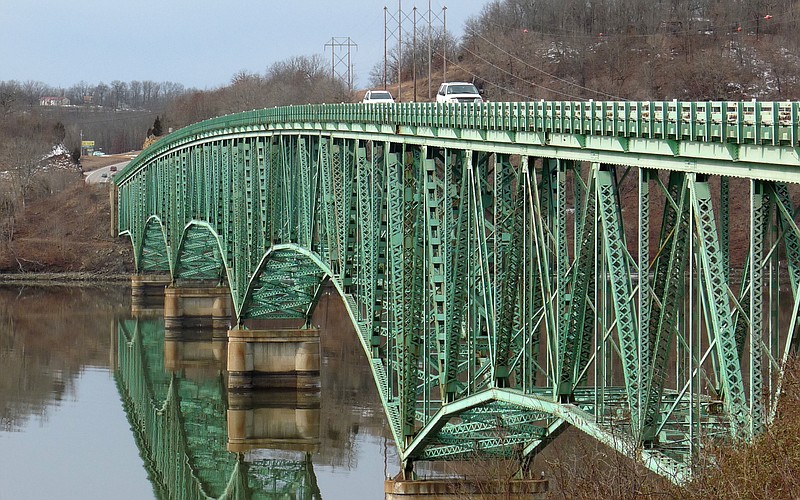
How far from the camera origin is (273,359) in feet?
225

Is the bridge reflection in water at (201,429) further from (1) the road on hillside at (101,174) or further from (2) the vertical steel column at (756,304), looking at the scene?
(1) the road on hillside at (101,174)

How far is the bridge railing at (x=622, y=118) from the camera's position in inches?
845

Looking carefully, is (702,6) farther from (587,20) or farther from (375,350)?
(375,350)

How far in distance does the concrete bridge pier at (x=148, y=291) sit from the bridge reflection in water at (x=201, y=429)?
22.2 meters

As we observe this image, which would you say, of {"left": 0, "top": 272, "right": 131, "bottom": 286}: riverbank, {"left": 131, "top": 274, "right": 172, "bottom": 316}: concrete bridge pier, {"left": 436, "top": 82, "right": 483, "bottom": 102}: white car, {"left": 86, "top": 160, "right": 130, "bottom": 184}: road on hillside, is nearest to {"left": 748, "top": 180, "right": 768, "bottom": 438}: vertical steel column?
{"left": 436, "top": 82, "right": 483, "bottom": 102}: white car

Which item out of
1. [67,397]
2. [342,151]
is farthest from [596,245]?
[67,397]

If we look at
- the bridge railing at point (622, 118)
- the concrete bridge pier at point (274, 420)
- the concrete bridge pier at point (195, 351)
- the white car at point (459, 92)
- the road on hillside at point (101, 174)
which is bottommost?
the concrete bridge pier at point (195, 351)

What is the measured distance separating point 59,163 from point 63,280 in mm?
53662

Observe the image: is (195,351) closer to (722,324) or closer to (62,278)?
(62,278)

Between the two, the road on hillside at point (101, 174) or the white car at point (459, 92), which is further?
the road on hillside at point (101, 174)

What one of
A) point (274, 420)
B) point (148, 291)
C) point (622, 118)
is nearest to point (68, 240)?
point (148, 291)

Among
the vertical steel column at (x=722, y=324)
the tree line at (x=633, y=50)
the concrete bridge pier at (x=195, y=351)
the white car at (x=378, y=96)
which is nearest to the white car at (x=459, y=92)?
the white car at (x=378, y=96)

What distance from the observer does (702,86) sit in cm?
13400

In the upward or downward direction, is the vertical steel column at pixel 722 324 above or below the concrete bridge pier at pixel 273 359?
above
